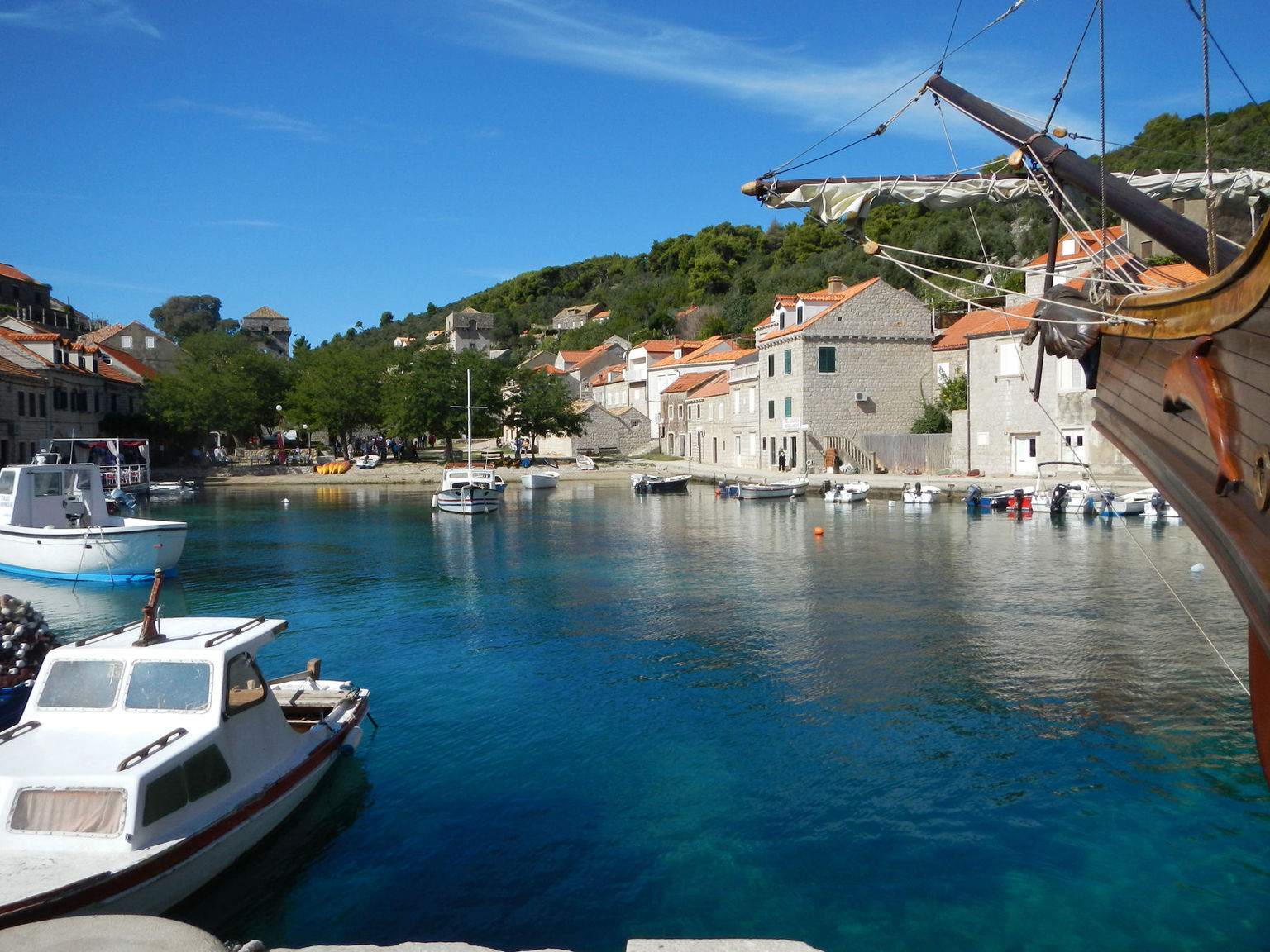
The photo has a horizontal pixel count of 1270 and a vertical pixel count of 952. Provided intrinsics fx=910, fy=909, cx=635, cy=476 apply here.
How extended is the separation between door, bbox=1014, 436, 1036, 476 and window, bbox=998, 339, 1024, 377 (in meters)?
3.40

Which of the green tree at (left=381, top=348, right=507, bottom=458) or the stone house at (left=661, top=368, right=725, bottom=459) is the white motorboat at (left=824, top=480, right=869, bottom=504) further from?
the green tree at (left=381, top=348, right=507, bottom=458)

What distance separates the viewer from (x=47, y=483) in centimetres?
2767

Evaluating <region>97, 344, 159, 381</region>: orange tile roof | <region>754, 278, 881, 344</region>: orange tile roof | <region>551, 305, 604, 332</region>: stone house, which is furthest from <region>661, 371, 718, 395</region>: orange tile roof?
<region>551, 305, 604, 332</region>: stone house

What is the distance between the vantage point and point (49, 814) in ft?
24.9

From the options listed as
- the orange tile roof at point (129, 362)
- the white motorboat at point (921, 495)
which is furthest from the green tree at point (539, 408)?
the white motorboat at point (921, 495)

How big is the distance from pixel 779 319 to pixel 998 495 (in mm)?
22038

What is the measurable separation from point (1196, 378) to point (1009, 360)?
42228mm

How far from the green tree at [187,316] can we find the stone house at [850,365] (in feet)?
468

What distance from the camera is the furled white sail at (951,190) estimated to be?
13.0m

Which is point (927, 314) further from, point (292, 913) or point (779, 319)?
point (292, 913)

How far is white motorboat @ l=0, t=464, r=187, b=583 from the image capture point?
2553cm

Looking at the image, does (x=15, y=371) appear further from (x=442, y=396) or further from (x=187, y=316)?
(x=187, y=316)

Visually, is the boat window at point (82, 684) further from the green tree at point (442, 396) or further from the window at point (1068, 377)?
the green tree at point (442, 396)

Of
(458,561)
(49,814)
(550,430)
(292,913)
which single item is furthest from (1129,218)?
(550,430)
